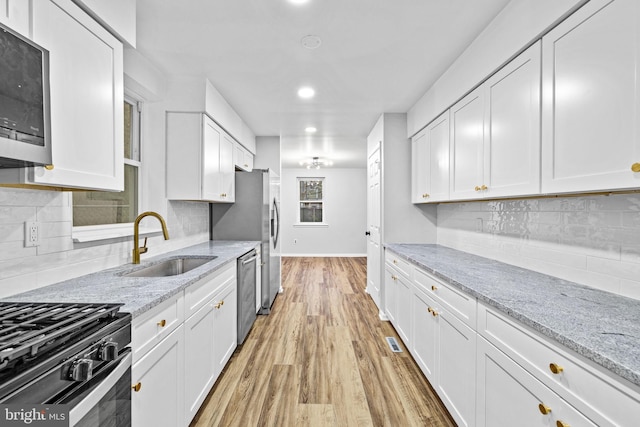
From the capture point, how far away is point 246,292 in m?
2.91

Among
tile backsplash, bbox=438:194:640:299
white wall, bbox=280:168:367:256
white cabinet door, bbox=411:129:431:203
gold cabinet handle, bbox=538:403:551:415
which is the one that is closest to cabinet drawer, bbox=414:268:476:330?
gold cabinet handle, bbox=538:403:551:415

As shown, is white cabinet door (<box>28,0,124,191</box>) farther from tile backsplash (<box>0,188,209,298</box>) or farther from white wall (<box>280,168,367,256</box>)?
white wall (<box>280,168,367,256</box>)

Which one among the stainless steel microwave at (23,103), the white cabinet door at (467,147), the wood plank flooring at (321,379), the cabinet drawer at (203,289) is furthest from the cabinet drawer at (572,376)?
the stainless steel microwave at (23,103)

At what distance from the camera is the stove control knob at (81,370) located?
0.82 metres

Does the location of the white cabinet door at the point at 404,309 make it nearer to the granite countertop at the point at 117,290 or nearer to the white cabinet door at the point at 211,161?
the granite countertop at the point at 117,290

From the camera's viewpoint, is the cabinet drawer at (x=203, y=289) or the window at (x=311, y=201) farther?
the window at (x=311, y=201)

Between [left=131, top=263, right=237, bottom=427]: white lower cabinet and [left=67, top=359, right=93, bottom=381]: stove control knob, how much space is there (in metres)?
0.31

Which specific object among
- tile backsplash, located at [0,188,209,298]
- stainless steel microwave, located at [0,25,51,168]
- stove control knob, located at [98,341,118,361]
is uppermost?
stainless steel microwave, located at [0,25,51,168]

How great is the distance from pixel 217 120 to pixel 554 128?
2724 mm

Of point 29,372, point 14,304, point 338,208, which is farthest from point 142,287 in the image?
point 338,208

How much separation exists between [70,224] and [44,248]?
0.67 ft

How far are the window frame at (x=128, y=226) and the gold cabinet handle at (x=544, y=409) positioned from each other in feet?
7.41

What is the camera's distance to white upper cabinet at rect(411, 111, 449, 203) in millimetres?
2646

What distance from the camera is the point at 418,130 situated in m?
3.21
